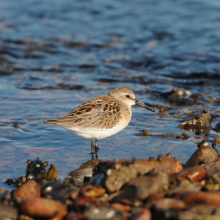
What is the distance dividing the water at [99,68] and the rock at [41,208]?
149 cm

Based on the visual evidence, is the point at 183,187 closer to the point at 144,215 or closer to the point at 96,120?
the point at 144,215

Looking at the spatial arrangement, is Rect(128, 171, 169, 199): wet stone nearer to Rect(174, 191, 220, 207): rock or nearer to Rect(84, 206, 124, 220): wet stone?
Rect(174, 191, 220, 207): rock

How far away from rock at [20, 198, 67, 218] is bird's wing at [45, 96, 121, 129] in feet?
8.39

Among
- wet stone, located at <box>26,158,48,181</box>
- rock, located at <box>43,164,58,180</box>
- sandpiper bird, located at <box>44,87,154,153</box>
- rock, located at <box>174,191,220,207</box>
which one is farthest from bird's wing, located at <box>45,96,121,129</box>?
rock, located at <box>174,191,220,207</box>

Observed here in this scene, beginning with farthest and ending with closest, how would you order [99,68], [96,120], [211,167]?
1. [99,68]
2. [96,120]
3. [211,167]

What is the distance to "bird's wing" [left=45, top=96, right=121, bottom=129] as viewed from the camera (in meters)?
6.70

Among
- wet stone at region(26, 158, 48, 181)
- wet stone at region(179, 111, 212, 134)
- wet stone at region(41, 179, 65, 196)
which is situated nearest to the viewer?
wet stone at region(41, 179, 65, 196)

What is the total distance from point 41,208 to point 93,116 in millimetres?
2883

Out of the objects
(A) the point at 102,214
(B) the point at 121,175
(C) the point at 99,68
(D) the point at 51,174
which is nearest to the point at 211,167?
(B) the point at 121,175

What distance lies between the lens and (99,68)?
525 inches

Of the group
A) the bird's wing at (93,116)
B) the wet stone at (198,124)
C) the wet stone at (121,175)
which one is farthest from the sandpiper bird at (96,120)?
the wet stone at (121,175)

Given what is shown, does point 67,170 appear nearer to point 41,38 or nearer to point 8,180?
point 8,180

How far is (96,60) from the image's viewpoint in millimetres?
14148

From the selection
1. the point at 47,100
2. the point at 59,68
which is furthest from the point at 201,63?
the point at 47,100
